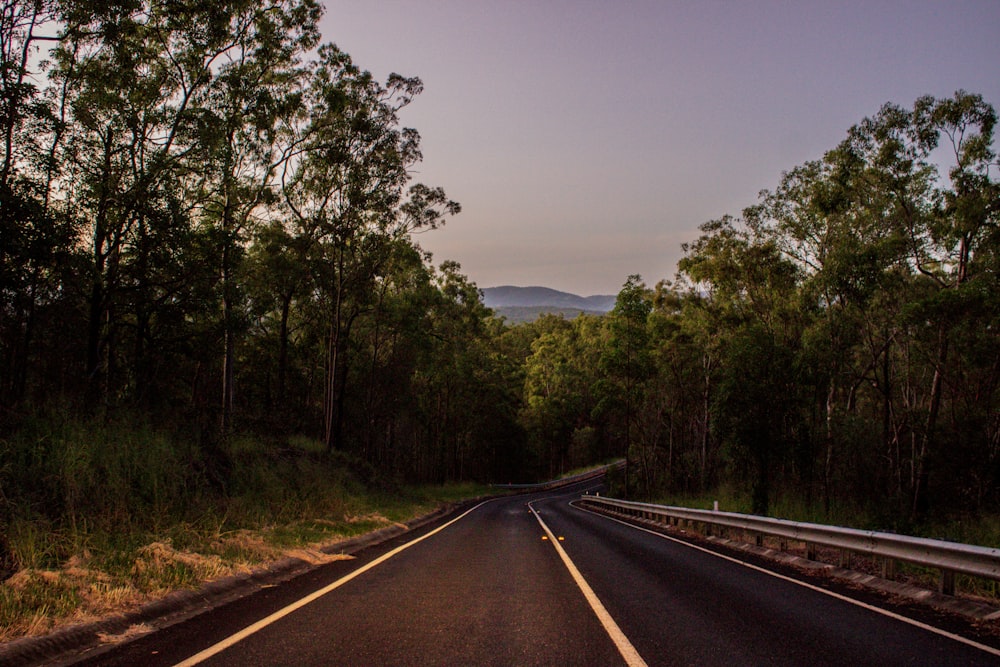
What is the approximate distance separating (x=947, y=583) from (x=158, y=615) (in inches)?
343

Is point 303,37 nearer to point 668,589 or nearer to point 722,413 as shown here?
point 722,413

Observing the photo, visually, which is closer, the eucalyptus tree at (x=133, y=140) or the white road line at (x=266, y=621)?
the white road line at (x=266, y=621)

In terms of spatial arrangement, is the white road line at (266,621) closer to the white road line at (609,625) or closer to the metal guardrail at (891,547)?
the white road line at (609,625)

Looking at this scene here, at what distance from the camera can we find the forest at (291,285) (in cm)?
1468

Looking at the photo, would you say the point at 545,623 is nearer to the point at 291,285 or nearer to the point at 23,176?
the point at 23,176

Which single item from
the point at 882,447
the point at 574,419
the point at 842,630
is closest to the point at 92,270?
the point at 842,630

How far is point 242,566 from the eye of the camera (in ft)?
27.7

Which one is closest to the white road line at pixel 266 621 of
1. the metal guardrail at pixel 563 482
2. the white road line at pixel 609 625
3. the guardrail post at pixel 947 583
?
the white road line at pixel 609 625

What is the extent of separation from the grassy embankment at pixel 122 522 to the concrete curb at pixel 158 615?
170 mm

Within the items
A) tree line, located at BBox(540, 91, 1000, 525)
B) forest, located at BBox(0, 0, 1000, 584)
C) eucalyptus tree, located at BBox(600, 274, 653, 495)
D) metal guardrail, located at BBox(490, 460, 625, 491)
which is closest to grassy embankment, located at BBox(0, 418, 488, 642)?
forest, located at BBox(0, 0, 1000, 584)

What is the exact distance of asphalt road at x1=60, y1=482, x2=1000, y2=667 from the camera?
16.6 ft

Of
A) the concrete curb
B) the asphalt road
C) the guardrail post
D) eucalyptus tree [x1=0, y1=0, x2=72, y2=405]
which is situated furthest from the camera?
eucalyptus tree [x1=0, y1=0, x2=72, y2=405]

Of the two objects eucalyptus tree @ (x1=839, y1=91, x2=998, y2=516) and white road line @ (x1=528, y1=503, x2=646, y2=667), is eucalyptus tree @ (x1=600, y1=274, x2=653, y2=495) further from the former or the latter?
white road line @ (x1=528, y1=503, x2=646, y2=667)

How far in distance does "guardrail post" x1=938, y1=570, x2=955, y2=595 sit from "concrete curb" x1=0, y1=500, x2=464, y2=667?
8.19 meters
